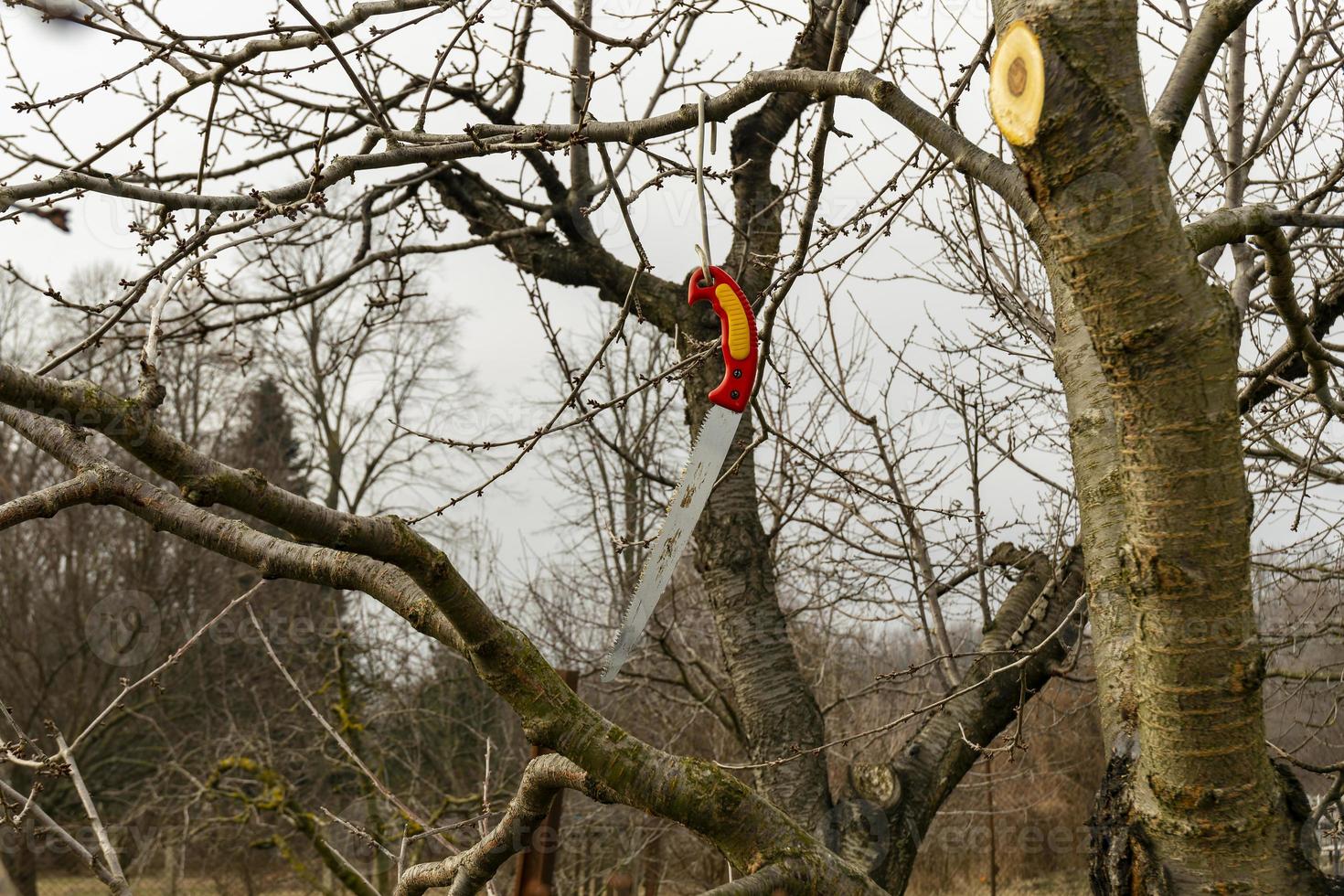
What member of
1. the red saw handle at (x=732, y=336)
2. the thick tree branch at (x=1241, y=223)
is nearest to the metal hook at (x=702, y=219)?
the red saw handle at (x=732, y=336)

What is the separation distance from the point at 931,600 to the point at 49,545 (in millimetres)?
14833

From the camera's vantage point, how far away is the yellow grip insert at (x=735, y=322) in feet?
6.08

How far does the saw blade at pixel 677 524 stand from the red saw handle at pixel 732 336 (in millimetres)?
42

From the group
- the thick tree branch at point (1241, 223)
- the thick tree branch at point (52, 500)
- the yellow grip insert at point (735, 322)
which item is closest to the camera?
the thick tree branch at point (52, 500)

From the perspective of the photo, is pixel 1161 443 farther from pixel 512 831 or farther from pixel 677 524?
pixel 512 831

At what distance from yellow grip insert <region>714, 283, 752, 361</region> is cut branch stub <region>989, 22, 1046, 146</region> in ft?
1.75

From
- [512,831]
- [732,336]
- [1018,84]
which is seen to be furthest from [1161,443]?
[512,831]

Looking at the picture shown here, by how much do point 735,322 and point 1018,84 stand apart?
0.60 m

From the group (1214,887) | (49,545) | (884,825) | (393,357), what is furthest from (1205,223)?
(393,357)

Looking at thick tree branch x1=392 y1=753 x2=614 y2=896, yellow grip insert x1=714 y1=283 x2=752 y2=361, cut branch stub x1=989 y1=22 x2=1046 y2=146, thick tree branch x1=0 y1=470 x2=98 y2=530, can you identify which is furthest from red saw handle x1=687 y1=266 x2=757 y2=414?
thick tree branch x1=0 y1=470 x2=98 y2=530

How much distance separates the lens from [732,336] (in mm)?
1855

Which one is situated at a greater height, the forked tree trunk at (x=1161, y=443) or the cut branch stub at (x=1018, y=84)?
the cut branch stub at (x=1018, y=84)

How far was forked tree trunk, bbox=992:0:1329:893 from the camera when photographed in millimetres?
1559

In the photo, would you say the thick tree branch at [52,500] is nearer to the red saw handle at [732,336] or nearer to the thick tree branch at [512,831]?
the thick tree branch at [512,831]
